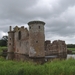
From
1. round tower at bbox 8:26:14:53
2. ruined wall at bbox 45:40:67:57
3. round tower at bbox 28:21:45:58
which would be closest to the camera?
round tower at bbox 28:21:45:58

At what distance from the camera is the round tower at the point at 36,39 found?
64.0ft

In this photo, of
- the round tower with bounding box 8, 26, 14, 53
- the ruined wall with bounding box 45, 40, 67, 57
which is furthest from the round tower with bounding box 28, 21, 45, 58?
the round tower with bounding box 8, 26, 14, 53

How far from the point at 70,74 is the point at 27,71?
1898mm

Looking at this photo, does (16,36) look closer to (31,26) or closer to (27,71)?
(31,26)

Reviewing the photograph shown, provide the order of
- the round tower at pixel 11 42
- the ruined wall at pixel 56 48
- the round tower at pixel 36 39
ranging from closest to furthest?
the round tower at pixel 36 39, the round tower at pixel 11 42, the ruined wall at pixel 56 48

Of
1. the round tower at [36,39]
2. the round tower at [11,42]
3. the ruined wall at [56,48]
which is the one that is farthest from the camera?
the ruined wall at [56,48]

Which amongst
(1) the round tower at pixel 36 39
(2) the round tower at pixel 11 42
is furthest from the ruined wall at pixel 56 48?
(1) the round tower at pixel 36 39

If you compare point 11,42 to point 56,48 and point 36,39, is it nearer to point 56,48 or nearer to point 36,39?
point 56,48

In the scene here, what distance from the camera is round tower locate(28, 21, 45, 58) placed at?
19500 millimetres

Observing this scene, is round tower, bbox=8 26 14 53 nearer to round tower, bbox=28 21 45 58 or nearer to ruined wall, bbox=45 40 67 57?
ruined wall, bbox=45 40 67 57

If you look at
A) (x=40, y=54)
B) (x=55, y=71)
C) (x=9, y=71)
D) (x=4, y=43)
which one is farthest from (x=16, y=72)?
(x=4, y=43)

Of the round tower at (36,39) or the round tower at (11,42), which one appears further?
the round tower at (11,42)

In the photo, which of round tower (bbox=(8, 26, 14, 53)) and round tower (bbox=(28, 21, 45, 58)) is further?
round tower (bbox=(8, 26, 14, 53))

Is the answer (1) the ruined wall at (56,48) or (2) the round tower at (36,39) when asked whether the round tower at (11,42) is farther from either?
(2) the round tower at (36,39)
